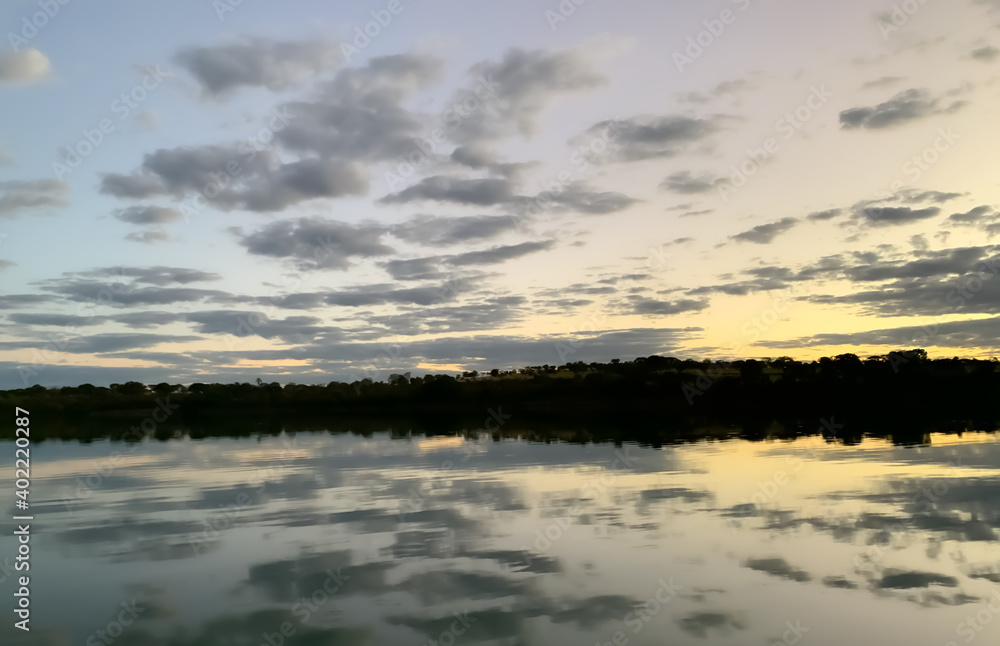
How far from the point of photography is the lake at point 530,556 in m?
12.5

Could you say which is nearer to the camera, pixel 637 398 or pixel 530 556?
pixel 530 556

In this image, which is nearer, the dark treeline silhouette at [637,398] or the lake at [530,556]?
the lake at [530,556]

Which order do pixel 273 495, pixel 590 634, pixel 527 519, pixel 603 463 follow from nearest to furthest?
pixel 590 634
pixel 527 519
pixel 273 495
pixel 603 463

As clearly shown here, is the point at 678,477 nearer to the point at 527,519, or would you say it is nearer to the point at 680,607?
the point at 527,519

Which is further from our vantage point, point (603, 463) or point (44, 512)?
point (603, 463)

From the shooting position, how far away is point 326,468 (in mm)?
36094

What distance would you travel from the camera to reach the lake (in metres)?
12.5

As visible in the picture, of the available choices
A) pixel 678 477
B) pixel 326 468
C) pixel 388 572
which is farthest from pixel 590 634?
pixel 326 468

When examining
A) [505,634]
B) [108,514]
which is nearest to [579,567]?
[505,634]

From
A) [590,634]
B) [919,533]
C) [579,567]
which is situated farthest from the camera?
[919,533]

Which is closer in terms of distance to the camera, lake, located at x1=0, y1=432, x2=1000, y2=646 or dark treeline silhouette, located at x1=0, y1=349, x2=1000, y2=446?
lake, located at x1=0, y1=432, x2=1000, y2=646

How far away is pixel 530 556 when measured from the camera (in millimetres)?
16969

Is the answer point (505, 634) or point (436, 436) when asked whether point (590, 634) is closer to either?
point (505, 634)

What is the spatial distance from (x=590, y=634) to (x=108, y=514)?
64.8 ft
